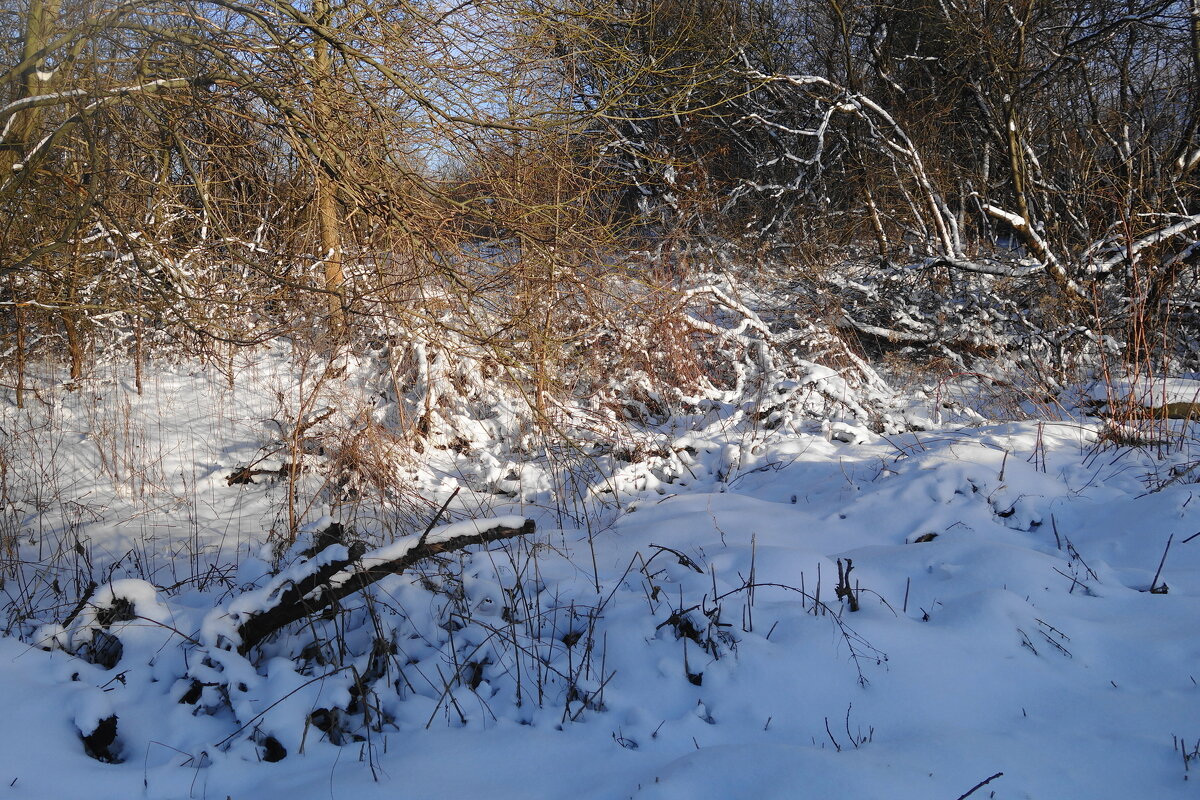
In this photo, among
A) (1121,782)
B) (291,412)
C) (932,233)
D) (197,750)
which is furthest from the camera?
(932,233)

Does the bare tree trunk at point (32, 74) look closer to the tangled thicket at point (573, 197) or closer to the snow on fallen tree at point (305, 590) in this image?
the tangled thicket at point (573, 197)

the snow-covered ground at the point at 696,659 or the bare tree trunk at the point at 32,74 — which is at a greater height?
the bare tree trunk at the point at 32,74

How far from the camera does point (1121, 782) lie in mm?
1938

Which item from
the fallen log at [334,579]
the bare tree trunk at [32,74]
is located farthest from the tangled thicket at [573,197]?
the fallen log at [334,579]

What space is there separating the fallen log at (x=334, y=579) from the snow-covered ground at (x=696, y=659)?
73 mm

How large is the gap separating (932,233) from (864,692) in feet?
21.9

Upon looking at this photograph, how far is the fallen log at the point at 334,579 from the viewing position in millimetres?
2803

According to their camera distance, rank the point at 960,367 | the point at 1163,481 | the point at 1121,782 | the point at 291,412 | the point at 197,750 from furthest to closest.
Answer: the point at 960,367
the point at 291,412
the point at 1163,481
the point at 197,750
the point at 1121,782

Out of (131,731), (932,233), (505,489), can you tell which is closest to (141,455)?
(505,489)

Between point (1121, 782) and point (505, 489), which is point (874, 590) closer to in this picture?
point (1121, 782)

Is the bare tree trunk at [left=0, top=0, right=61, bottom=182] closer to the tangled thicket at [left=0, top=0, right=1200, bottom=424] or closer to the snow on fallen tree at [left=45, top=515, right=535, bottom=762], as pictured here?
the tangled thicket at [left=0, top=0, right=1200, bottom=424]

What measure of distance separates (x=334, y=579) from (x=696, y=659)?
53.7 inches

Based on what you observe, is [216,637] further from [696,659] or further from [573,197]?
[573,197]

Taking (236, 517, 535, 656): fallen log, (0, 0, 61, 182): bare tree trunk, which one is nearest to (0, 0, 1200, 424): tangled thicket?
(0, 0, 61, 182): bare tree trunk
